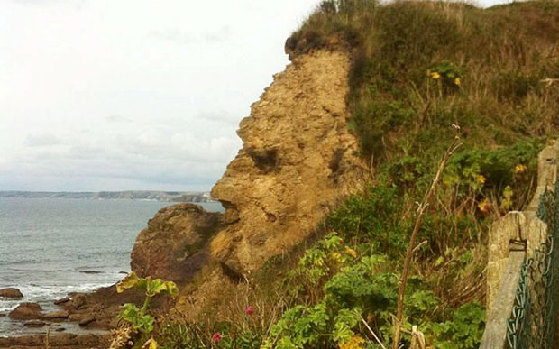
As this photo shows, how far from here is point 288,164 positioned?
14359mm

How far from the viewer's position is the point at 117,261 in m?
62.5

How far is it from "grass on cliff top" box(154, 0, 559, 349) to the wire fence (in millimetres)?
1052

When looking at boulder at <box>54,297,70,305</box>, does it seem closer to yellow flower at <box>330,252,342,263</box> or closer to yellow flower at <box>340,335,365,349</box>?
yellow flower at <box>330,252,342,263</box>

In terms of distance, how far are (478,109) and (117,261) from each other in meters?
54.7

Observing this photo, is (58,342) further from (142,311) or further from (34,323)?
(142,311)

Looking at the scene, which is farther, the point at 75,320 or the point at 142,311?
the point at 75,320

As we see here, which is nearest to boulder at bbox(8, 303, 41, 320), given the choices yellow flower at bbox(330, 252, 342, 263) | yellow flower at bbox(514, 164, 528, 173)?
yellow flower at bbox(514, 164, 528, 173)

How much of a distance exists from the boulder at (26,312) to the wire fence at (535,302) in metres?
32.1

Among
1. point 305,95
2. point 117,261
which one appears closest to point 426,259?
point 305,95

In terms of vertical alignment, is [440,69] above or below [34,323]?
above

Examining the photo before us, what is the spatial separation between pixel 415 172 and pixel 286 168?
13.3ft

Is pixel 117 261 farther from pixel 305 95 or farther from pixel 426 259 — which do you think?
pixel 426 259

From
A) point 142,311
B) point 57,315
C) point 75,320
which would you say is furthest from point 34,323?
point 142,311

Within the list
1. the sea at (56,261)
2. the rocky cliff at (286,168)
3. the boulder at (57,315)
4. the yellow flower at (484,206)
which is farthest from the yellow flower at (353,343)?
the boulder at (57,315)
